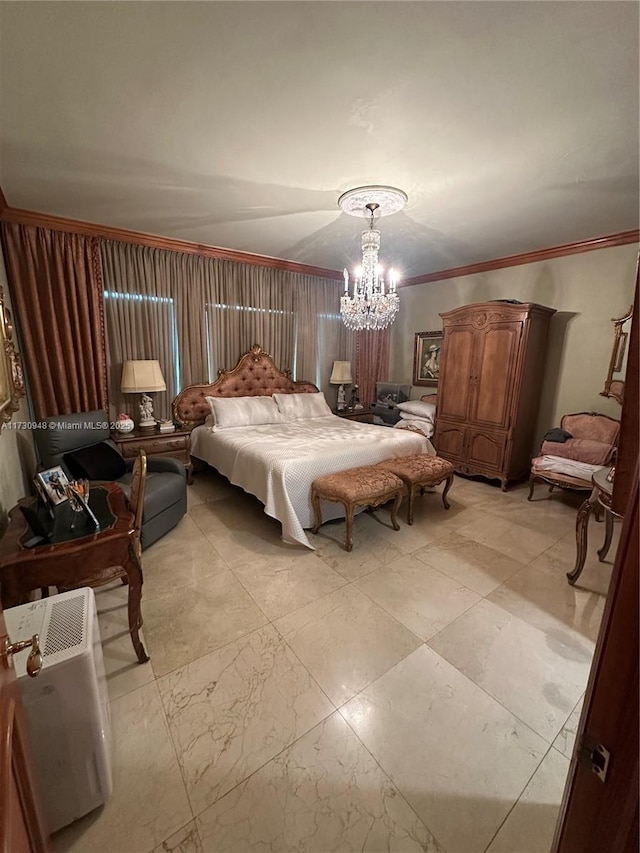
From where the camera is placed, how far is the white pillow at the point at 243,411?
3.85 m

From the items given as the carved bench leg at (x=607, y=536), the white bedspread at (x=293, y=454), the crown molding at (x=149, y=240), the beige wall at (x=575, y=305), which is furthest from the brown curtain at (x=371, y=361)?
the carved bench leg at (x=607, y=536)

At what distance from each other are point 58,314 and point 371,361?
4.00m

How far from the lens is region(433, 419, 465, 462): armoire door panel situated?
14.0 ft

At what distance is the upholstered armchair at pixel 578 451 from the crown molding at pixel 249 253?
169 cm

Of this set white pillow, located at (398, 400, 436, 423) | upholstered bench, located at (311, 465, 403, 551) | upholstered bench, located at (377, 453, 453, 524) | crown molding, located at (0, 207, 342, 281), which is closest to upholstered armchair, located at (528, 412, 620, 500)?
upholstered bench, located at (377, 453, 453, 524)

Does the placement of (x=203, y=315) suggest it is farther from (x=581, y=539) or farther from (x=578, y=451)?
(x=578, y=451)

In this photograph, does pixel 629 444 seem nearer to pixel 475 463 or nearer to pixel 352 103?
pixel 352 103

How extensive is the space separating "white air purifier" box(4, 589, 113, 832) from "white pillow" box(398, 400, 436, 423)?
13.9 feet

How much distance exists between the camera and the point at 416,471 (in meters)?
2.95

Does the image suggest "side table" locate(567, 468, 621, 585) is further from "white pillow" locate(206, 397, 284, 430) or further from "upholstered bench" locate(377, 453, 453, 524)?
"white pillow" locate(206, 397, 284, 430)

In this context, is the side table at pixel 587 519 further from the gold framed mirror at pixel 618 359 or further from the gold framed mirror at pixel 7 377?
the gold framed mirror at pixel 7 377

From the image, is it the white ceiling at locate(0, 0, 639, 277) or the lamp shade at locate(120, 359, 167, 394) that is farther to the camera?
the lamp shade at locate(120, 359, 167, 394)

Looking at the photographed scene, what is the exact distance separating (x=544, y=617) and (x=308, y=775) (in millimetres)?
1533

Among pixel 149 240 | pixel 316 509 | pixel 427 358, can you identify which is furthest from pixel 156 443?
pixel 427 358
